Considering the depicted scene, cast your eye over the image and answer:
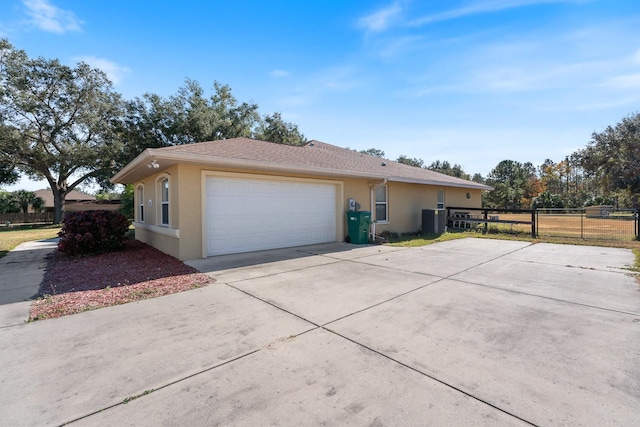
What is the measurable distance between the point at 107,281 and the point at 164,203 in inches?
145

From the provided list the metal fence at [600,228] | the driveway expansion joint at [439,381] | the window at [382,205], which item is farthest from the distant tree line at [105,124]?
the driveway expansion joint at [439,381]

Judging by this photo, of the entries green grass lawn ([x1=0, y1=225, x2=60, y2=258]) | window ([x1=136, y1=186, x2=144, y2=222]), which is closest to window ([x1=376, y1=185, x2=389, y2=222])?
window ([x1=136, y1=186, x2=144, y2=222])

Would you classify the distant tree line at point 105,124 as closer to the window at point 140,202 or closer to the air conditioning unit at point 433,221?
the window at point 140,202

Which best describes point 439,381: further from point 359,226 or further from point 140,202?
point 140,202

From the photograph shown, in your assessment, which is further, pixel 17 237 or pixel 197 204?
pixel 17 237

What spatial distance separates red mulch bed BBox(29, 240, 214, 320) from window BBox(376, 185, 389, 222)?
7.78 metres

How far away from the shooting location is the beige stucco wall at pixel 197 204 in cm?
729

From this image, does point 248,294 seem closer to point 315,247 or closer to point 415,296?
point 415,296

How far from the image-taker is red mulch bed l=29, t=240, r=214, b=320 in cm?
436

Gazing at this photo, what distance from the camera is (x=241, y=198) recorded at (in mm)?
8234

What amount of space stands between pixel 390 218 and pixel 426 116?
472 cm

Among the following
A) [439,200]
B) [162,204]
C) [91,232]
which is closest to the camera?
[91,232]

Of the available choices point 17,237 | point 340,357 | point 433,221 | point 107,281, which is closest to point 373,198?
point 433,221

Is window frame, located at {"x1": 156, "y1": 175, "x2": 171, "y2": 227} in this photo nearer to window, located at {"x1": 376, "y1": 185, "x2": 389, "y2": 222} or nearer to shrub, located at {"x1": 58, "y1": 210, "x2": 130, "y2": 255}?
shrub, located at {"x1": 58, "y1": 210, "x2": 130, "y2": 255}
